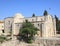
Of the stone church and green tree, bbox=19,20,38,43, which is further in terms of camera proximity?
the stone church

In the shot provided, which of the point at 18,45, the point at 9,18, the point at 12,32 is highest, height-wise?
the point at 9,18

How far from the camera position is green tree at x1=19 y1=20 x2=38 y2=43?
27.0 metres

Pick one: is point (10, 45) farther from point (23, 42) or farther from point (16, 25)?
point (16, 25)

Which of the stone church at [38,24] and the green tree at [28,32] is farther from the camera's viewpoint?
the stone church at [38,24]

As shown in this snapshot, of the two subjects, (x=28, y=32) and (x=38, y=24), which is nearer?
(x=28, y=32)

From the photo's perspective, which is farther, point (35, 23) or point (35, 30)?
point (35, 23)

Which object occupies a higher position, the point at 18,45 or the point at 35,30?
the point at 35,30

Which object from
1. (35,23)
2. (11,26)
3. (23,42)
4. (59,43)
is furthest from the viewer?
(11,26)

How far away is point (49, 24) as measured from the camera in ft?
105

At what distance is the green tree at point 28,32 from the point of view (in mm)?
26962

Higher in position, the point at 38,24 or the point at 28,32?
the point at 38,24

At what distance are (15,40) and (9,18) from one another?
725 centimetres

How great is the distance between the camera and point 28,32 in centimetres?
2706

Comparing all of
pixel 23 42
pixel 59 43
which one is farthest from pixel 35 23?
pixel 59 43
